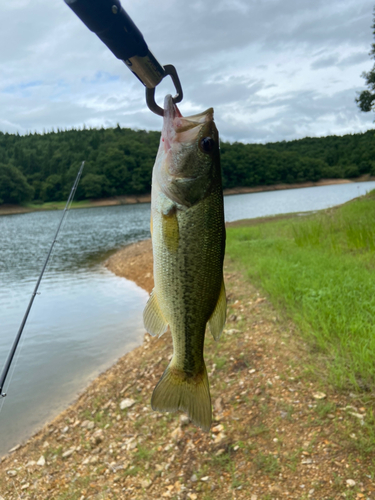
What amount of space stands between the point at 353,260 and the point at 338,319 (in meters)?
3.34

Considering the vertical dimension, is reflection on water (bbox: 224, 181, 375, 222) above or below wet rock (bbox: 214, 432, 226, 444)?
above

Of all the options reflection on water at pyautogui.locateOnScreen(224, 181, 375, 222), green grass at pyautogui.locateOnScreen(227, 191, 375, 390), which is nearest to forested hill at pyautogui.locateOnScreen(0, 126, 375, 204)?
reflection on water at pyautogui.locateOnScreen(224, 181, 375, 222)

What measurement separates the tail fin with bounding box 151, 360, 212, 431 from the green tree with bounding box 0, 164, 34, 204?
63.4 meters

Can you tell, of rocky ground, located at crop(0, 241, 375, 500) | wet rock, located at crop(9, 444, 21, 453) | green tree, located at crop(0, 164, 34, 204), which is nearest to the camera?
rocky ground, located at crop(0, 241, 375, 500)

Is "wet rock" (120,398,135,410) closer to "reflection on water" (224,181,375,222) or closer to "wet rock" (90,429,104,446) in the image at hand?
"wet rock" (90,429,104,446)

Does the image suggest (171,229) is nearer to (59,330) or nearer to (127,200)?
(59,330)

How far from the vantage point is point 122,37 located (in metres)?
1.17

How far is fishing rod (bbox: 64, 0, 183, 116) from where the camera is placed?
1.07 m

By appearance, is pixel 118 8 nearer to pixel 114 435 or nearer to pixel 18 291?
pixel 114 435

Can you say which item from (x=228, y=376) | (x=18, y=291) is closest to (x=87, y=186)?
(x=18, y=291)

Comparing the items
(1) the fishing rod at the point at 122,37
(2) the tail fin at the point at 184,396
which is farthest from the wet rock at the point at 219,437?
(1) the fishing rod at the point at 122,37

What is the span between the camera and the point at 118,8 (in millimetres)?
1122

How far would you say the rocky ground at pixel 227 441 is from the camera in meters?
3.48

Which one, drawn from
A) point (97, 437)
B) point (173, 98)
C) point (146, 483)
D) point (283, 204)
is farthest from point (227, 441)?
point (283, 204)
